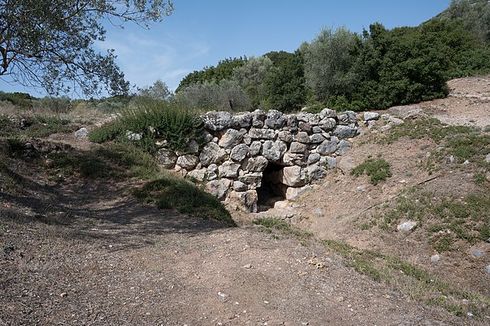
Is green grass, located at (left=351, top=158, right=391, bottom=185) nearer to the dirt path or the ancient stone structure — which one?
the ancient stone structure

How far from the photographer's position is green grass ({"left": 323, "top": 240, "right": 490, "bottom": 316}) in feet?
15.4

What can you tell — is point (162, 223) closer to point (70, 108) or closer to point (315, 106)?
point (315, 106)

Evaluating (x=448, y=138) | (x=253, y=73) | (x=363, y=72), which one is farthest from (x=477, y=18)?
(x=448, y=138)

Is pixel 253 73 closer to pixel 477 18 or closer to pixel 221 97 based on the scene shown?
pixel 221 97

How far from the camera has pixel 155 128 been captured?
11266 millimetres

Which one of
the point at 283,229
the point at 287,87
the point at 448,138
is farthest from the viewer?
the point at 287,87

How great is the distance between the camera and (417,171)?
402 inches

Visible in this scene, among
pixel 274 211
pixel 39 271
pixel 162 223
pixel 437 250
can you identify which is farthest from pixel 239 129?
pixel 39 271

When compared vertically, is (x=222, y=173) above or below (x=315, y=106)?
below

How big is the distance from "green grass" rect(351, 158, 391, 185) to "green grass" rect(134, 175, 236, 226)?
4.27 m

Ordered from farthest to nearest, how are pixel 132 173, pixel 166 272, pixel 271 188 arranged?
pixel 271 188, pixel 132 173, pixel 166 272

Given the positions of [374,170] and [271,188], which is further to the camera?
[271,188]

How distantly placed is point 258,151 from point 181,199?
4073 millimetres

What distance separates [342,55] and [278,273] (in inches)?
501
